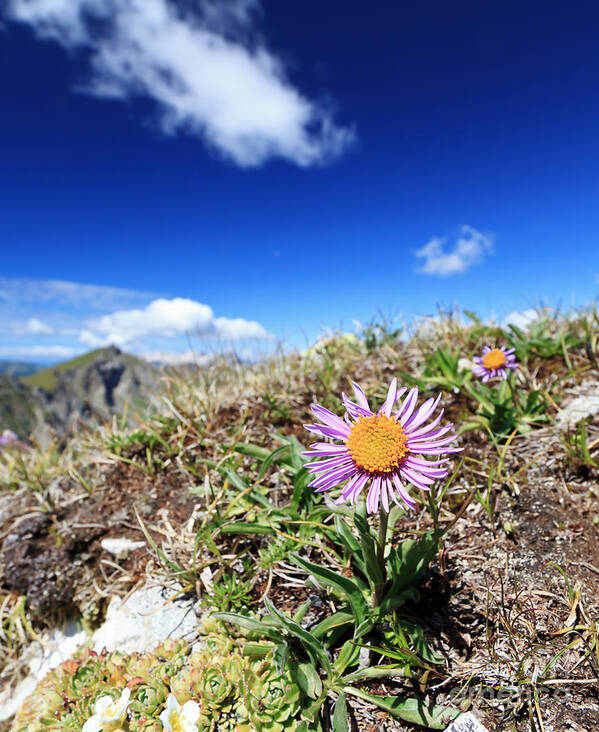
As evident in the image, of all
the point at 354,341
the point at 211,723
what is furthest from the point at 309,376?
the point at 211,723

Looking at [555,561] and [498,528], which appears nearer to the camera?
[555,561]

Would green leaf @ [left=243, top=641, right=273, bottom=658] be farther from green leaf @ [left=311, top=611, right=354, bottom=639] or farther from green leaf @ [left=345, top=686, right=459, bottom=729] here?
green leaf @ [left=345, top=686, right=459, bottom=729]

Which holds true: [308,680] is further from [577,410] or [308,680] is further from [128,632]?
[577,410]

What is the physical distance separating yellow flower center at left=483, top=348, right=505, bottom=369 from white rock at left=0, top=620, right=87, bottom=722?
12.7 ft

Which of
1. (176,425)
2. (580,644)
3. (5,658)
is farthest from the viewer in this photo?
(176,425)

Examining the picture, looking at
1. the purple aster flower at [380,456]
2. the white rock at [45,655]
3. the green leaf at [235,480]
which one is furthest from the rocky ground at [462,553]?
the purple aster flower at [380,456]

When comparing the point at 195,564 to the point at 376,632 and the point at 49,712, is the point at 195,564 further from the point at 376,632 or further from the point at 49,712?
the point at 376,632

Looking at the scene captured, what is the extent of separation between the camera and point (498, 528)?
104 inches

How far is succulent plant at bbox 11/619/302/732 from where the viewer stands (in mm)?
2020

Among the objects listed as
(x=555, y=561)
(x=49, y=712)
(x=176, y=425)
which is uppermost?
(x=176, y=425)

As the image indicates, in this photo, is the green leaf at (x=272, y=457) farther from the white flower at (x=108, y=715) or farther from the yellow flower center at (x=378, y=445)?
the white flower at (x=108, y=715)

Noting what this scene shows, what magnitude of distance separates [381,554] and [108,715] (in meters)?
1.46

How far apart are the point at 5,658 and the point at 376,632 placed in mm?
2894

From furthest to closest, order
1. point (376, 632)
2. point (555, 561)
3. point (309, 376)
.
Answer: point (309, 376)
point (555, 561)
point (376, 632)
